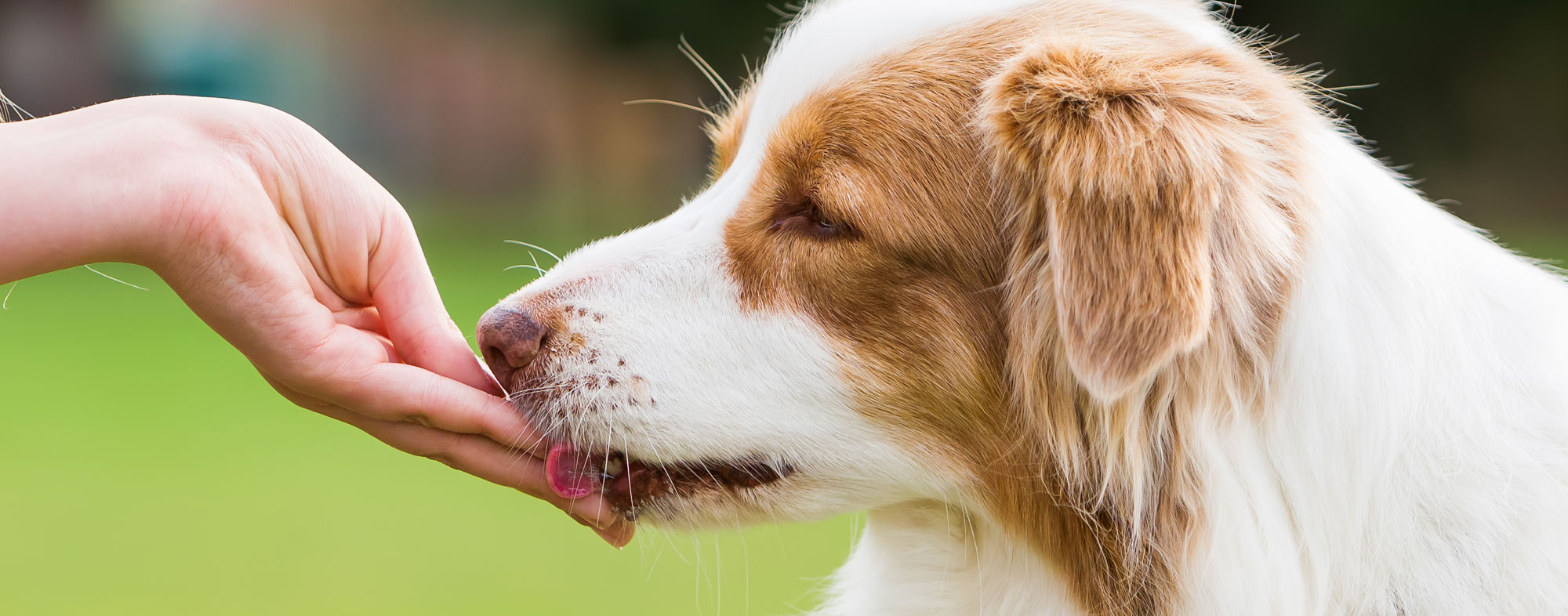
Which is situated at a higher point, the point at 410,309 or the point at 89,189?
the point at 89,189

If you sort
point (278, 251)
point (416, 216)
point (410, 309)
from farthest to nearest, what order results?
point (416, 216) → point (410, 309) → point (278, 251)

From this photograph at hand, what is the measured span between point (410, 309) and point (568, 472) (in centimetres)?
45

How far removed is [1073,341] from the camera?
2.07 m

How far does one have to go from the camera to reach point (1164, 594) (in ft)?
7.57

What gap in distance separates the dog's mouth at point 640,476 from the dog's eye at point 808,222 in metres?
0.45

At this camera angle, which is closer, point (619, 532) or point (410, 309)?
point (410, 309)

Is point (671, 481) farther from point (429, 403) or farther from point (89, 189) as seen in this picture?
point (89, 189)

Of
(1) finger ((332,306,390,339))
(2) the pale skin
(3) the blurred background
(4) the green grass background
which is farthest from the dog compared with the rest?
(3) the blurred background

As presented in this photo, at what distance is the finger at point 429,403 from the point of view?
2316 millimetres

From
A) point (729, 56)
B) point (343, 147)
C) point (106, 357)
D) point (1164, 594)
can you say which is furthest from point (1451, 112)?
point (1164, 594)

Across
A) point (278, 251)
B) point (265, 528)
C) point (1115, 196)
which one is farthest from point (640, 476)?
point (265, 528)

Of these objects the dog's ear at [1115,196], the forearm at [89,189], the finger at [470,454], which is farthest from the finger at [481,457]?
the dog's ear at [1115,196]

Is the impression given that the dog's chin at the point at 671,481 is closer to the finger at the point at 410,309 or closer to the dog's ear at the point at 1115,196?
the finger at the point at 410,309

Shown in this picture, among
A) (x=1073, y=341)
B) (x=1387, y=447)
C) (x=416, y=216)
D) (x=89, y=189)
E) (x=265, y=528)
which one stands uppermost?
(x=89, y=189)
